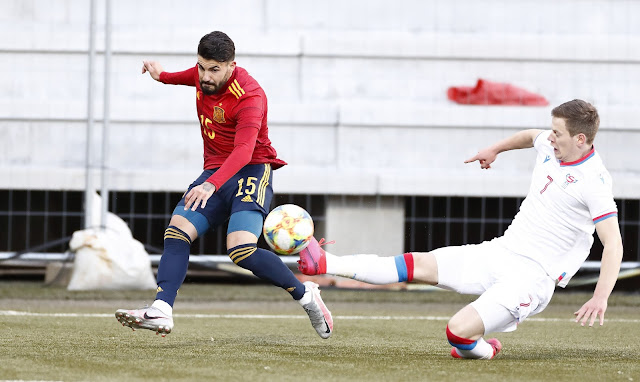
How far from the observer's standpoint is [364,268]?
6.03 meters

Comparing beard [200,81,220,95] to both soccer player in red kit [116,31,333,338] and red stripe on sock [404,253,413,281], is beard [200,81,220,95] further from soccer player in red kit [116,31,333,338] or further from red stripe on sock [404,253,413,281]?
red stripe on sock [404,253,413,281]

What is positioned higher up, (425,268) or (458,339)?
(425,268)

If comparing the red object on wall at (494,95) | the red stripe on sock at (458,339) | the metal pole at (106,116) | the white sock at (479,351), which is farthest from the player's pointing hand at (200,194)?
the red object on wall at (494,95)

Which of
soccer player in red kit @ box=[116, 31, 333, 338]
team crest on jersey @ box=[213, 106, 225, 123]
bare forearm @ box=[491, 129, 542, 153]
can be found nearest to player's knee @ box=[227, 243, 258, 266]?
soccer player in red kit @ box=[116, 31, 333, 338]

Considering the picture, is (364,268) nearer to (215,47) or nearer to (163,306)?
(163,306)

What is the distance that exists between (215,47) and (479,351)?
88.1 inches

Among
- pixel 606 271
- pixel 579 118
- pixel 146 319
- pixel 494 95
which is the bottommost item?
pixel 146 319

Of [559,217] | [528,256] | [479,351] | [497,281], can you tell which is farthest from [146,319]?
[559,217]

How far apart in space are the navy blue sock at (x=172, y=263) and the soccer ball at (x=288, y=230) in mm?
487

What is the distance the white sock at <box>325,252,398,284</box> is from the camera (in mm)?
6027

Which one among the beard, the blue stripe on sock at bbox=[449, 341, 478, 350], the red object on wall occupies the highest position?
the red object on wall

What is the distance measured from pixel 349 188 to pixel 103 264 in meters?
3.13

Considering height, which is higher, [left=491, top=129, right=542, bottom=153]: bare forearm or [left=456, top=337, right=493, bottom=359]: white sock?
[left=491, top=129, right=542, bottom=153]: bare forearm

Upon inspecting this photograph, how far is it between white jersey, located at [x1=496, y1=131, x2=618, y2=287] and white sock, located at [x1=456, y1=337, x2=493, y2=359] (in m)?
0.53
